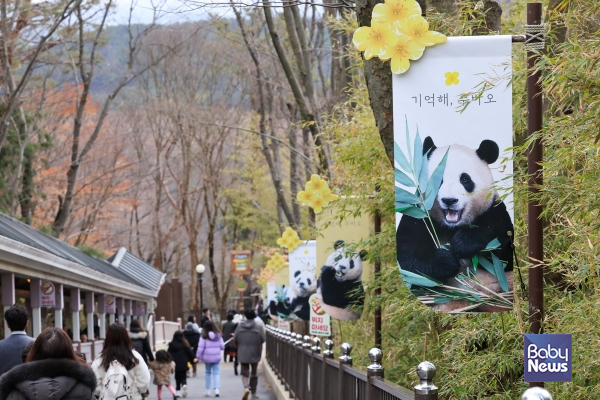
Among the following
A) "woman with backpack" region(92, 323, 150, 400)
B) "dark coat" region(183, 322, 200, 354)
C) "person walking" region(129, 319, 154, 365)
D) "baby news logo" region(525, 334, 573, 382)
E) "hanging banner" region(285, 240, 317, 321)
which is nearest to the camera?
"baby news logo" region(525, 334, 573, 382)

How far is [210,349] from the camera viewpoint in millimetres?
17984

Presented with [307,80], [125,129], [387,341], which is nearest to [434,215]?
[387,341]

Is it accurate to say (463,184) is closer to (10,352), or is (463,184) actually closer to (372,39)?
(372,39)

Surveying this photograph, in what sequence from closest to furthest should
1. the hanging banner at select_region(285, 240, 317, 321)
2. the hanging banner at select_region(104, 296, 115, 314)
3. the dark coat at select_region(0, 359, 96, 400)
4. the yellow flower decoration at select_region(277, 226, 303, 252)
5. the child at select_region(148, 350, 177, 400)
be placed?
1. the dark coat at select_region(0, 359, 96, 400)
2. the child at select_region(148, 350, 177, 400)
3. the yellow flower decoration at select_region(277, 226, 303, 252)
4. the hanging banner at select_region(285, 240, 317, 321)
5. the hanging banner at select_region(104, 296, 115, 314)

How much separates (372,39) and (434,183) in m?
1.06

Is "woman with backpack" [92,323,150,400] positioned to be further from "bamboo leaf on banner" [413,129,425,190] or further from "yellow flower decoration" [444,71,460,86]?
"yellow flower decoration" [444,71,460,86]

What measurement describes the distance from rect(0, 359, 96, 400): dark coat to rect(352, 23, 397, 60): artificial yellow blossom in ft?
8.58

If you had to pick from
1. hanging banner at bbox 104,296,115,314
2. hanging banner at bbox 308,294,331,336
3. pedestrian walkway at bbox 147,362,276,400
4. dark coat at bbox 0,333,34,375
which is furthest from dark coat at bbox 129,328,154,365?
hanging banner at bbox 104,296,115,314

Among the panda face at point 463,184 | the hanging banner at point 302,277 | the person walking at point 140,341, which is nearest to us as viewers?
the panda face at point 463,184

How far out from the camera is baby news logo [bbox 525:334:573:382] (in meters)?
4.17

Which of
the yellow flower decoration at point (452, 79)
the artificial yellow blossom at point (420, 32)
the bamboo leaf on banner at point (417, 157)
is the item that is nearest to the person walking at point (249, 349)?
the bamboo leaf on banner at point (417, 157)

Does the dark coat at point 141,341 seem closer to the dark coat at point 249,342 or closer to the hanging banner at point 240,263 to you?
the dark coat at point 249,342

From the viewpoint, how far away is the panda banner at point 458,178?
5.18m

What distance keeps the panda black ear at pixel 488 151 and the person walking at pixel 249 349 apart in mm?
12537
